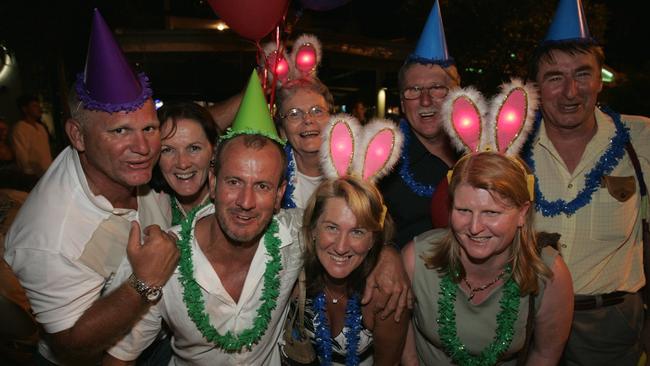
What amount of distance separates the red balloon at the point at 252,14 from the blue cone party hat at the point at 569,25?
1770 mm

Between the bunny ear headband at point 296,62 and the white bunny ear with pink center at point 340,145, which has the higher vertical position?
the bunny ear headband at point 296,62

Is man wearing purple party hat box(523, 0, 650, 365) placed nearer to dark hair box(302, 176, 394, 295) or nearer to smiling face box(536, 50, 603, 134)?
smiling face box(536, 50, 603, 134)

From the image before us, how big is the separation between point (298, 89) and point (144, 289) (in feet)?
5.39

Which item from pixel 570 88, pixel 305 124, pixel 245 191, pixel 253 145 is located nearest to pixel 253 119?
pixel 253 145

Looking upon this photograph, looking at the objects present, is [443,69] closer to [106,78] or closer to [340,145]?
[340,145]

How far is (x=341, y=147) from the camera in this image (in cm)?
221

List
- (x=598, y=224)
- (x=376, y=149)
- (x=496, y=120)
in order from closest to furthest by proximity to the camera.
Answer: (x=496, y=120)
(x=376, y=149)
(x=598, y=224)

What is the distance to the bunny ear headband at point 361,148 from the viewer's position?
2.19 meters

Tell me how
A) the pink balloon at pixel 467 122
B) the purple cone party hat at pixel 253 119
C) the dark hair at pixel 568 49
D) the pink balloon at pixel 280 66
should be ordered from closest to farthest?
the pink balloon at pixel 467 122
the purple cone party hat at pixel 253 119
the dark hair at pixel 568 49
the pink balloon at pixel 280 66

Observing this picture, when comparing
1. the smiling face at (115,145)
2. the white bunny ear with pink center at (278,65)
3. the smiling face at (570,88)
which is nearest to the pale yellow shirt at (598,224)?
the smiling face at (570,88)

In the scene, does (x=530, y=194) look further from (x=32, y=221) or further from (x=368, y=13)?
(x=368, y=13)

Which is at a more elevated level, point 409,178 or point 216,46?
point 216,46

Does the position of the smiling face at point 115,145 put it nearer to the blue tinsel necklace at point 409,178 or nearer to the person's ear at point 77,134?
the person's ear at point 77,134

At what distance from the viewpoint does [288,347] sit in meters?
2.28
